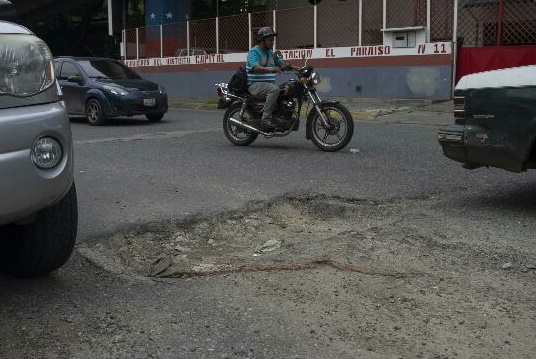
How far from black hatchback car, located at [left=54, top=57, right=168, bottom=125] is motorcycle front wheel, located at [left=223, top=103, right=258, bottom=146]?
4.28 m

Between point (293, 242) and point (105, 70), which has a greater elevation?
point (105, 70)

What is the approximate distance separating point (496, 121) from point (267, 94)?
413cm

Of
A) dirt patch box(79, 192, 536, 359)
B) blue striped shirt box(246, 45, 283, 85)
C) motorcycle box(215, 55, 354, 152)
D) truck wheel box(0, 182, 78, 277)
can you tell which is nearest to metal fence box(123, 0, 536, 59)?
blue striped shirt box(246, 45, 283, 85)

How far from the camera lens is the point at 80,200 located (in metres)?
6.19

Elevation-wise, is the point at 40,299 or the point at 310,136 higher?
the point at 310,136

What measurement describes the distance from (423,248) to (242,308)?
163 centimetres

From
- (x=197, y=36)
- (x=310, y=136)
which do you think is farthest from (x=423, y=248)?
(x=197, y=36)

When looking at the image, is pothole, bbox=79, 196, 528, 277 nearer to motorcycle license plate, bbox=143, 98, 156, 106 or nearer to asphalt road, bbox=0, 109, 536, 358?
asphalt road, bbox=0, 109, 536, 358

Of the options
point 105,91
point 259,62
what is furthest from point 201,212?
point 105,91

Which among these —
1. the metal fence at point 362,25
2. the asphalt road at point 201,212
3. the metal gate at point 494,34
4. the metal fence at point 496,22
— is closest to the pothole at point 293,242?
the asphalt road at point 201,212

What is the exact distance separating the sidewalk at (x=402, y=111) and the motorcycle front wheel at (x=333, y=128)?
4.65 m

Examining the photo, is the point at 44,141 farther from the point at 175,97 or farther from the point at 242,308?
the point at 175,97

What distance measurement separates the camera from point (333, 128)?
906 centimetres

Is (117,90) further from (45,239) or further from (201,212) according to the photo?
(45,239)
